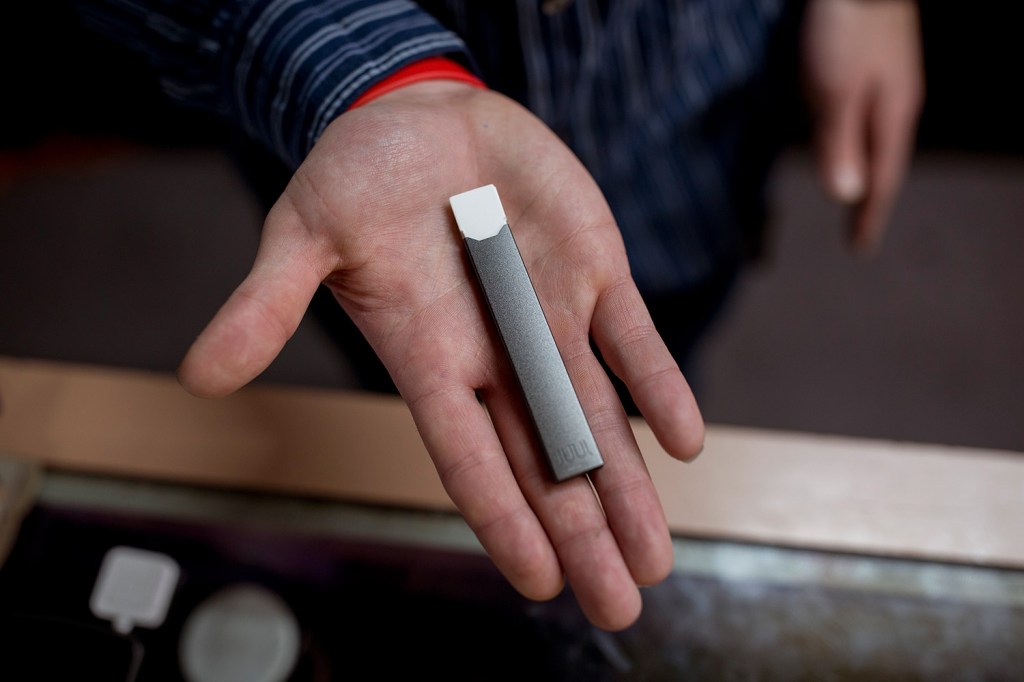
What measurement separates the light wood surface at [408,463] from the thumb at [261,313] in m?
0.18

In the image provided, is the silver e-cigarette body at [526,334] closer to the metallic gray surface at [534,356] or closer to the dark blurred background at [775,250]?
the metallic gray surface at [534,356]

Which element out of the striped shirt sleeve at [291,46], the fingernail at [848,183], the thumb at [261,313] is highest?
the striped shirt sleeve at [291,46]

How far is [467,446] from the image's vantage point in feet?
1.64

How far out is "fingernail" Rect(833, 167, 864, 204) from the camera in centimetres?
82

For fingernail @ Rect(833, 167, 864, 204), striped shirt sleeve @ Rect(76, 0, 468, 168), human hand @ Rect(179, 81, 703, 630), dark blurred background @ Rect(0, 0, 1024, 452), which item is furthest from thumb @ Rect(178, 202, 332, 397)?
dark blurred background @ Rect(0, 0, 1024, 452)

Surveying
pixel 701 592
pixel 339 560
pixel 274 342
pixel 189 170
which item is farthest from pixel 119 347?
pixel 701 592

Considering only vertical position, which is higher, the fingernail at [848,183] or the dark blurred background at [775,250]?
the fingernail at [848,183]

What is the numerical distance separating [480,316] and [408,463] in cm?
17

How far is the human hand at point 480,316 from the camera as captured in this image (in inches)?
19.0

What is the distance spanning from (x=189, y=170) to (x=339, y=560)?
110 centimetres

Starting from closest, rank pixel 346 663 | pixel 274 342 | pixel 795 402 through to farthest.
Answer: pixel 274 342
pixel 346 663
pixel 795 402

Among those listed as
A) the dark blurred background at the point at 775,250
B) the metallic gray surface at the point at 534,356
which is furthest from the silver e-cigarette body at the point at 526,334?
the dark blurred background at the point at 775,250

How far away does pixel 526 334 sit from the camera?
553 millimetres

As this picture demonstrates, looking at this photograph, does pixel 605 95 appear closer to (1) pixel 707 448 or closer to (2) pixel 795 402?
(1) pixel 707 448
